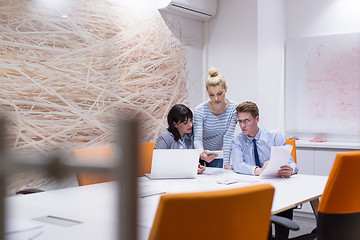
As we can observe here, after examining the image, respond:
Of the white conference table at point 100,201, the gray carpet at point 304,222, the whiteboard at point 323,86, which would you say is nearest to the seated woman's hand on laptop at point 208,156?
the white conference table at point 100,201

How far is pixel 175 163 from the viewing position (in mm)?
2723

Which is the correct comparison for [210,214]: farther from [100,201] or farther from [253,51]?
[253,51]

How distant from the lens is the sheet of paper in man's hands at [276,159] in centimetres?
258

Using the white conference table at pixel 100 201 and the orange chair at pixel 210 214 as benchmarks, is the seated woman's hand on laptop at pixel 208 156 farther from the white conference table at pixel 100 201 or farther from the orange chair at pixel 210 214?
the orange chair at pixel 210 214

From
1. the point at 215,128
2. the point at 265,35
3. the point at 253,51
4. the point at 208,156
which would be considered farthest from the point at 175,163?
the point at 265,35

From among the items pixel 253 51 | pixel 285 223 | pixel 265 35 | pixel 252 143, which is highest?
pixel 265 35

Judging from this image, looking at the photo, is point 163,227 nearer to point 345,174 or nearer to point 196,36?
point 345,174

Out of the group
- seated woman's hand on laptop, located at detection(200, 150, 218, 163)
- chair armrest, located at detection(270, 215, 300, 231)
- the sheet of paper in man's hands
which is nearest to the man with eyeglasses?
seated woman's hand on laptop, located at detection(200, 150, 218, 163)

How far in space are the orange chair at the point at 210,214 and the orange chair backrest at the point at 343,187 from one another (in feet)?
2.59

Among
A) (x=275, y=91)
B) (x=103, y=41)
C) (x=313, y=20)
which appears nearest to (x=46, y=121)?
(x=103, y=41)

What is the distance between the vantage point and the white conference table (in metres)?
1.44

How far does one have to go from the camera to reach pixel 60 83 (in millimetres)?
3264

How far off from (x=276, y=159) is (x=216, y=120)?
0.96 m

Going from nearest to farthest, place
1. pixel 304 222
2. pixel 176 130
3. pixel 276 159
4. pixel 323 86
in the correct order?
1. pixel 276 159
2. pixel 176 130
3. pixel 304 222
4. pixel 323 86
